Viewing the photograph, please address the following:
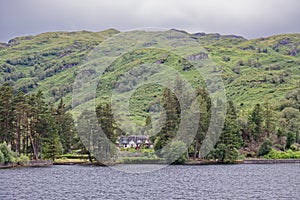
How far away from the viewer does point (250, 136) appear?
13025 cm

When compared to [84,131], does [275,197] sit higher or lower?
lower

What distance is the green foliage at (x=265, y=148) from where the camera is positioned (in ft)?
409

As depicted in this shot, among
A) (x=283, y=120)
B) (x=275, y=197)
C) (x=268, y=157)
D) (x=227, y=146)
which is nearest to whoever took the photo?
(x=275, y=197)

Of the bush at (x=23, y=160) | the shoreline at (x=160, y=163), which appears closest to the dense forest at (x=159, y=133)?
the shoreline at (x=160, y=163)

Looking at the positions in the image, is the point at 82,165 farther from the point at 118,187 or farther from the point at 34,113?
the point at 118,187

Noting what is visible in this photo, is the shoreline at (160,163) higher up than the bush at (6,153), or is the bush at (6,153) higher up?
the bush at (6,153)

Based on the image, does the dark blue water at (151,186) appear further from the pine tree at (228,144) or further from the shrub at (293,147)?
the shrub at (293,147)

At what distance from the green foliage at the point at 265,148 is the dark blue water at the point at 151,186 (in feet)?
135

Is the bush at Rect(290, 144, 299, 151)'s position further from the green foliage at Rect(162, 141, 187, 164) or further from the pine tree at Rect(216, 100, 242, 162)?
the green foliage at Rect(162, 141, 187, 164)

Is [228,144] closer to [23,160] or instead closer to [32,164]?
[32,164]

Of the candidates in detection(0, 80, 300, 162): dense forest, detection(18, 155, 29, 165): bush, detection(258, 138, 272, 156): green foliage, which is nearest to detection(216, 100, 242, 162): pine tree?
detection(0, 80, 300, 162): dense forest

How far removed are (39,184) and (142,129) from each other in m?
104

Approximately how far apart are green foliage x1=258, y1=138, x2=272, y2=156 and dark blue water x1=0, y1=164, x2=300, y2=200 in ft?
135

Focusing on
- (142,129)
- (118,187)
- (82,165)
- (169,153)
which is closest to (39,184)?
Answer: (118,187)
